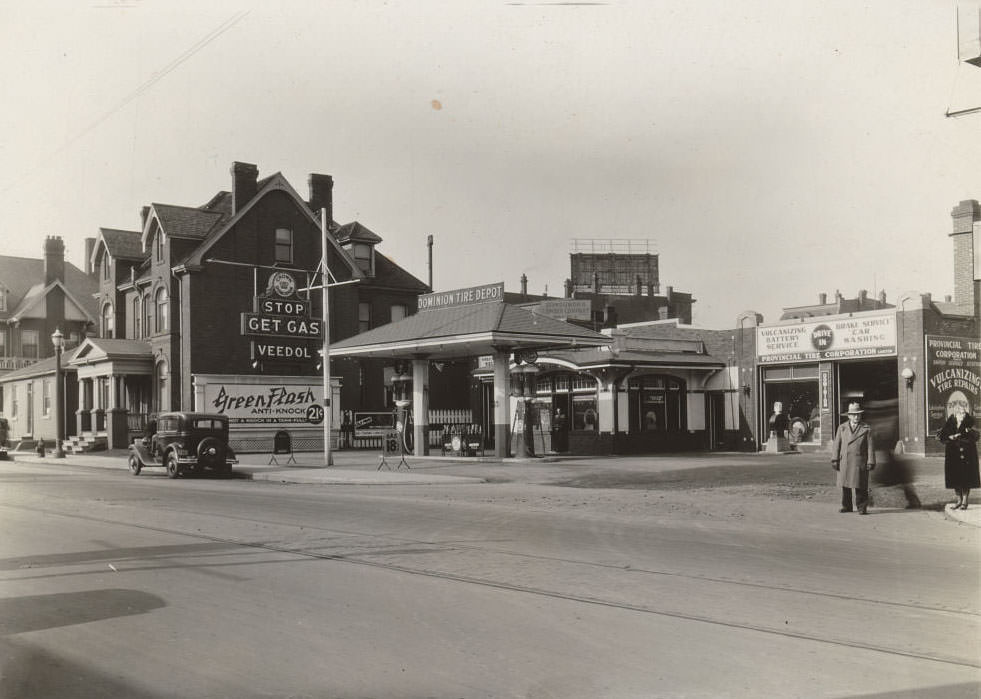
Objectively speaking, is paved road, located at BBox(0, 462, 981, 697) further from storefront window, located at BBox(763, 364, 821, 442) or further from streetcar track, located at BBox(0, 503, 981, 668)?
storefront window, located at BBox(763, 364, 821, 442)

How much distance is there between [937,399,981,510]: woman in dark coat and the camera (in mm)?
15891

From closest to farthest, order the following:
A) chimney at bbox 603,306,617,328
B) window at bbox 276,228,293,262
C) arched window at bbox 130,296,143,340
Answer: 1. chimney at bbox 603,306,617,328
2. window at bbox 276,228,293,262
3. arched window at bbox 130,296,143,340

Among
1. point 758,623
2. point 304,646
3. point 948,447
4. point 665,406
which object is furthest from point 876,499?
point 665,406

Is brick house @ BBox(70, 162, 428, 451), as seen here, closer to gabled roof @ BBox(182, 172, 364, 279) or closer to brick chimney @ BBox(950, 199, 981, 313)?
gabled roof @ BBox(182, 172, 364, 279)

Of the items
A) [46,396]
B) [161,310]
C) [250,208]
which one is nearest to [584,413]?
[250,208]

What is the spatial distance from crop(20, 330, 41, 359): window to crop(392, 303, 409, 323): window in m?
27.3

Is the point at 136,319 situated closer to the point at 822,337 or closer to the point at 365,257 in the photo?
the point at 365,257

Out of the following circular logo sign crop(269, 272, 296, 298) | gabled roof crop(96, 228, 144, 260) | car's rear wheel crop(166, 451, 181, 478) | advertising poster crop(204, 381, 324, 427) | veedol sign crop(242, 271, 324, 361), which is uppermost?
gabled roof crop(96, 228, 144, 260)

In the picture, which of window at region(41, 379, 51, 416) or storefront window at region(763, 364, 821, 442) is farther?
window at region(41, 379, 51, 416)

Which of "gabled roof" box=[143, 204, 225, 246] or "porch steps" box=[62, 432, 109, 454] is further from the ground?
"gabled roof" box=[143, 204, 225, 246]

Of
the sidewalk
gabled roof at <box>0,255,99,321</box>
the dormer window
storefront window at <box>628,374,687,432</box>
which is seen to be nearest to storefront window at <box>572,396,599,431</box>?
storefront window at <box>628,374,687,432</box>

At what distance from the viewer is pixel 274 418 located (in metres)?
42.7

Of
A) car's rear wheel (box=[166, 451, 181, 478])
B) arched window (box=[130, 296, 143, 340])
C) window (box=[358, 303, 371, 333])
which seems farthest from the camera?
window (box=[358, 303, 371, 333])

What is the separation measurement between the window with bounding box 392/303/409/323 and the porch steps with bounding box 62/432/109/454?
15.6 metres
